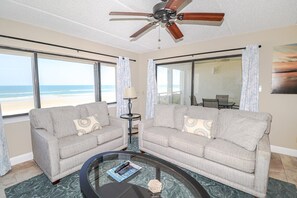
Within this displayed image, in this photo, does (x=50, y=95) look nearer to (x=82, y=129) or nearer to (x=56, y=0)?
(x=82, y=129)

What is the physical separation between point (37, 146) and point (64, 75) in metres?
1.76

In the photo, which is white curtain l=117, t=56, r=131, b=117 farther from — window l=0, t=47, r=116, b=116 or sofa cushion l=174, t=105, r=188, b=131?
sofa cushion l=174, t=105, r=188, b=131

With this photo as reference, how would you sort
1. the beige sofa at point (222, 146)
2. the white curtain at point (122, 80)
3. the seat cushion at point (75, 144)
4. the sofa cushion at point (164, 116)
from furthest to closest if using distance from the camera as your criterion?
the white curtain at point (122, 80) < the sofa cushion at point (164, 116) < the seat cushion at point (75, 144) < the beige sofa at point (222, 146)

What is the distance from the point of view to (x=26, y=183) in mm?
2021

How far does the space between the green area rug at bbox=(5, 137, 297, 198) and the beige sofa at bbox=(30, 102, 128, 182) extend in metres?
0.12

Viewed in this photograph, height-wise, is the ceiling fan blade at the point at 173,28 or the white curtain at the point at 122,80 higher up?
the ceiling fan blade at the point at 173,28

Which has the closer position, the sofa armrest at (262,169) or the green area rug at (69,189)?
the sofa armrest at (262,169)

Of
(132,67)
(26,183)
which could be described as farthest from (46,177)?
(132,67)

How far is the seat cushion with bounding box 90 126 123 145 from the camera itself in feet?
8.36

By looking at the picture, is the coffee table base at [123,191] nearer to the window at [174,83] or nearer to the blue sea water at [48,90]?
the blue sea water at [48,90]

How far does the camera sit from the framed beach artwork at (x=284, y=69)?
106 inches

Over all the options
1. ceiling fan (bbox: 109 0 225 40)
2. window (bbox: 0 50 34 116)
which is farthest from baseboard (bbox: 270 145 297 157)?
window (bbox: 0 50 34 116)

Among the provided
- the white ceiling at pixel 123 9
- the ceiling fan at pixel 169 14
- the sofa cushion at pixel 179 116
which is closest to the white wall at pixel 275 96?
the white ceiling at pixel 123 9

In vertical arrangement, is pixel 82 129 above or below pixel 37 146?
above
